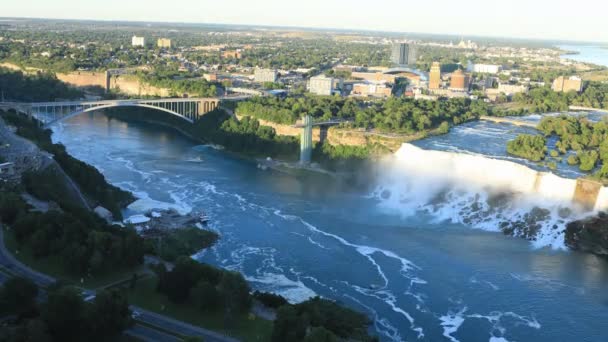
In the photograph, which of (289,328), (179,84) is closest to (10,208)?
(289,328)

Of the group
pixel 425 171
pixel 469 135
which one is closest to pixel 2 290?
pixel 425 171

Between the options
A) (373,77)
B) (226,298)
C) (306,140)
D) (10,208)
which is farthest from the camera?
(373,77)

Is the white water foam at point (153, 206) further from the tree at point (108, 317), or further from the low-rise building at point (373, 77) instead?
the low-rise building at point (373, 77)

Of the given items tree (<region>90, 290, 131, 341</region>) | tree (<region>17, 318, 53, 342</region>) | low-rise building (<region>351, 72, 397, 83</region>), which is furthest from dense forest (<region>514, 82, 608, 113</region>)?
tree (<region>17, 318, 53, 342</region>)

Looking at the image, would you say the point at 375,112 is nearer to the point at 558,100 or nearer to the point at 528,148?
the point at 528,148

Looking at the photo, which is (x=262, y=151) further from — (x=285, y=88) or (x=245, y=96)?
(x=285, y=88)

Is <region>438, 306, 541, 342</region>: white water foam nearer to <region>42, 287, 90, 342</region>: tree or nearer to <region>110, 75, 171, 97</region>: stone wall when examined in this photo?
<region>42, 287, 90, 342</region>: tree
